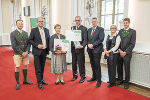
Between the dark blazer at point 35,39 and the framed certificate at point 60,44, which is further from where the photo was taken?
the framed certificate at point 60,44

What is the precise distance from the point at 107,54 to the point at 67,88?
1.13 metres

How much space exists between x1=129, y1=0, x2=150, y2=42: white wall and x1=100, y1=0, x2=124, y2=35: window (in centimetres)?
104

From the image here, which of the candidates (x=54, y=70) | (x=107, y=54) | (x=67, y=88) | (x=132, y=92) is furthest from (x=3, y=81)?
(x=132, y=92)

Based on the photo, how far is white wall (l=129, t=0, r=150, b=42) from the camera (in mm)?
3365

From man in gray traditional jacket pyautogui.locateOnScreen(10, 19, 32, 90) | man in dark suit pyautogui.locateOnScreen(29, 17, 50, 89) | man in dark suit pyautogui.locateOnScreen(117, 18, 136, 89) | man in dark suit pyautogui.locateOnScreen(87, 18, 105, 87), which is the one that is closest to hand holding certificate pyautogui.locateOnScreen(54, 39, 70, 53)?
man in dark suit pyautogui.locateOnScreen(29, 17, 50, 89)

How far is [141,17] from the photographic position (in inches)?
136

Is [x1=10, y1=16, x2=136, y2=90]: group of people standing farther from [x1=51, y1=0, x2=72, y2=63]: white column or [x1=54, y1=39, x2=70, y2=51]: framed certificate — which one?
[x1=51, y1=0, x2=72, y2=63]: white column

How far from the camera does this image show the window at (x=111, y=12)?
15.2 ft

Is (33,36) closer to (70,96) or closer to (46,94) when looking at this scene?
(46,94)

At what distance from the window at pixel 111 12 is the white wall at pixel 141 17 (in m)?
1.04

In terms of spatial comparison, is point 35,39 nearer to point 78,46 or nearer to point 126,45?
point 78,46

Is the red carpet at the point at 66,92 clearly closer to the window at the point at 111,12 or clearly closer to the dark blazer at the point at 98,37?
the dark blazer at the point at 98,37

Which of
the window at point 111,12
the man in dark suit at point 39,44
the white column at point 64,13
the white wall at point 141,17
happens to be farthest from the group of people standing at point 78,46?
the white column at point 64,13

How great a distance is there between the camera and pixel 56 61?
3.30 m
